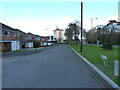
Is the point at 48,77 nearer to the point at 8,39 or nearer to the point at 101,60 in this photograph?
the point at 101,60

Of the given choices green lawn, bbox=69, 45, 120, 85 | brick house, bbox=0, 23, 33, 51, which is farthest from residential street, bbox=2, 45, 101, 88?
brick house, bbox=0, 23, 33, 51

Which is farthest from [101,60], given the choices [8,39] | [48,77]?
[8,39]

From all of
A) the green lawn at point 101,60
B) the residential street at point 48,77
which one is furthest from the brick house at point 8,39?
the residential street at point 48,77

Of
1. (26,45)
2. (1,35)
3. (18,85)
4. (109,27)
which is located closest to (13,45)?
(1,35)

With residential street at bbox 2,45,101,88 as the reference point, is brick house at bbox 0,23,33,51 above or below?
above

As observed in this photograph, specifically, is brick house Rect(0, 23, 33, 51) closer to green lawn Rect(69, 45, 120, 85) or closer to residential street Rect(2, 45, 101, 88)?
green lawn Rect(69, 45, 120, 85)

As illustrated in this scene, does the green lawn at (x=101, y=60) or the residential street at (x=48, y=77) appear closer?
the residential street at (x=48, y=77)

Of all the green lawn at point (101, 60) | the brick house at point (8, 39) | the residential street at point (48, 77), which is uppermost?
the brick house at point (8, 39)

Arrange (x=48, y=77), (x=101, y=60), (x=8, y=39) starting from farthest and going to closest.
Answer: (x=8, y=39) → (x=101, y=60) → (x=48, y=77)

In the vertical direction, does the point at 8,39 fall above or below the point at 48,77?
above

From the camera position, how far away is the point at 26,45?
1756 inches

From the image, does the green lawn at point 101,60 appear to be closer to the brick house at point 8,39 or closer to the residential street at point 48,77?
the residential street at point 48,77

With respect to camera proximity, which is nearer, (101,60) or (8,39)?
(101,60)

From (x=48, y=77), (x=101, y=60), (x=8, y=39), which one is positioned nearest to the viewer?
(x=48, y=77)
